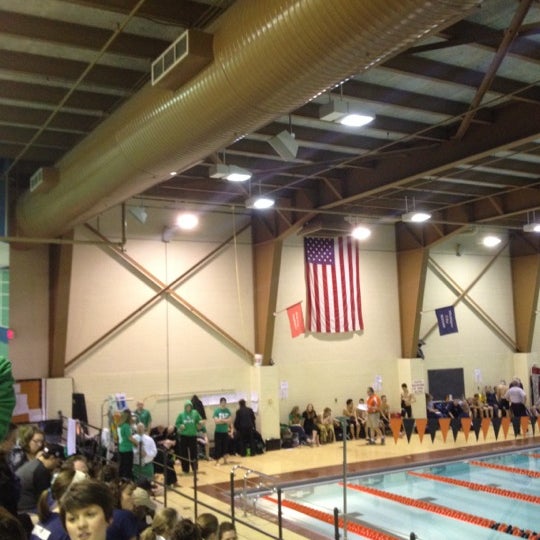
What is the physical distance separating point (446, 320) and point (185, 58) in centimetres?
1497

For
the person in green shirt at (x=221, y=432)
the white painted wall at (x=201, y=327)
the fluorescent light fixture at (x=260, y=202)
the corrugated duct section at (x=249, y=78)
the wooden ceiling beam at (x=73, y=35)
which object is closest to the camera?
the corrugated duct section at (x=249, y=78)

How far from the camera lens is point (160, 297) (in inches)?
602

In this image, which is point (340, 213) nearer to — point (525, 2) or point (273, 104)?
point (525, 2)

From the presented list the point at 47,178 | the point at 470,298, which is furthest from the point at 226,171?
the point at 470,298

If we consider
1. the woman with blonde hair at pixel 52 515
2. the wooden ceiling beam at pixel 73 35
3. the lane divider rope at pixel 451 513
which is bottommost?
the lane divider rope at pixel 451 513

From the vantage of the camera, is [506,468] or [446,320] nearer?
[506,468]

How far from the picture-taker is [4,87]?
8523 mm

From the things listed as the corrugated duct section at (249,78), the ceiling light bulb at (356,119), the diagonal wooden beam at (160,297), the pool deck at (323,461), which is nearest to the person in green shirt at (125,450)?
Answer: the pool deck at (323,461)

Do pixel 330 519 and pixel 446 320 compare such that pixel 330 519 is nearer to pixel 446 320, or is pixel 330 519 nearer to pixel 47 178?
pixel 47 178

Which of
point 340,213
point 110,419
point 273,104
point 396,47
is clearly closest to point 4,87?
point 273,104

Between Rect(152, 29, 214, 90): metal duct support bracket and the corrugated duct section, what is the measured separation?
0.08 meters

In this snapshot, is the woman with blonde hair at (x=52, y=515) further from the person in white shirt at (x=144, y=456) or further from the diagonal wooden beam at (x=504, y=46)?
the diagonal wooden beam at (x=504, y=46)

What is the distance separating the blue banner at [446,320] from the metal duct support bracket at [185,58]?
1437 cm

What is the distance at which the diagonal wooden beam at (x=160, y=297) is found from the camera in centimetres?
1443
